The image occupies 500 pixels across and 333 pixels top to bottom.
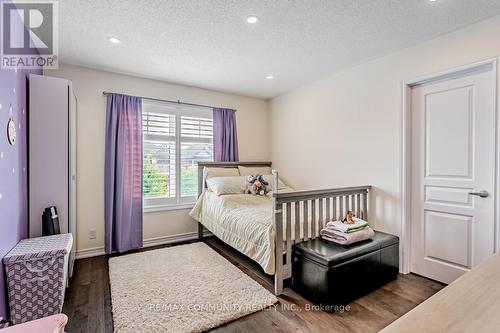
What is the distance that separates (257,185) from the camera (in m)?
3.76

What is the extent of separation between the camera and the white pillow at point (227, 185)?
139 inches

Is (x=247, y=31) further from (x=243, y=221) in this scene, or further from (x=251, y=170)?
(x=251, y=170)

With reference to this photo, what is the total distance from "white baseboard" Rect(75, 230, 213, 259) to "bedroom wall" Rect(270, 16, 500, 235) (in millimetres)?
1974

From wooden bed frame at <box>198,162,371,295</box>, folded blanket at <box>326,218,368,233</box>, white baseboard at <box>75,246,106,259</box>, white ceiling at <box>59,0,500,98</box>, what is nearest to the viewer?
white ceiling at <box>59,0,500,98</box>

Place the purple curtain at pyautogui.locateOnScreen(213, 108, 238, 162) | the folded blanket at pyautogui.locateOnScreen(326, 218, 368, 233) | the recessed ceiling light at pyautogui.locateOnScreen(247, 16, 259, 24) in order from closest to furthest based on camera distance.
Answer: the recessed ceiling light at pyautogui.locateOnScreen(247, 16, 259, 24) < the folded blanket at pyautogui.locateOnScreen(326, 218, 368, 233) < the purple curtain at pyautogui.locateOnScreen(213, 108, 238, 162)

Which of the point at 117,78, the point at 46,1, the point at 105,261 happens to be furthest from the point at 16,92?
the point at 105,261

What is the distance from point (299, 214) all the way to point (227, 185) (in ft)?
4.73

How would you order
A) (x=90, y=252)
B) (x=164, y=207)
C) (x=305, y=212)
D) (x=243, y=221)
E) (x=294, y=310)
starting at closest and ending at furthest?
1. (x=294, y=310)
2. (x=305, y=212)
3. (x=243, y=221)
4. (x=90, y=252)
5. (x=164, y=207)

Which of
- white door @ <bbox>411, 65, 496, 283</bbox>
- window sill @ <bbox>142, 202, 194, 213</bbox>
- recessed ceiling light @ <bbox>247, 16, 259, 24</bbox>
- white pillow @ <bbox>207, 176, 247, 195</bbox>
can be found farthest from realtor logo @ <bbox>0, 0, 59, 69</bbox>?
white door @ <bbox>411, 65, 496, 283</bbox>

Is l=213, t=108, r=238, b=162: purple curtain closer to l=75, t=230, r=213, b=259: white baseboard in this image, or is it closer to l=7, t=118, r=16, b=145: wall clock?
l=75, t=230, r=213, b=259: white baseboard

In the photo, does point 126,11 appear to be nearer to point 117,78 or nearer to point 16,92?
point 16,92

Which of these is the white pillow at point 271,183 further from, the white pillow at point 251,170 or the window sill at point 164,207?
the window sill at point 164,207

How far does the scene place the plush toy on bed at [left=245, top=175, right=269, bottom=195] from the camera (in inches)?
147

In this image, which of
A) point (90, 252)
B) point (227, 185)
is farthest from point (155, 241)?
point (227, 185)
